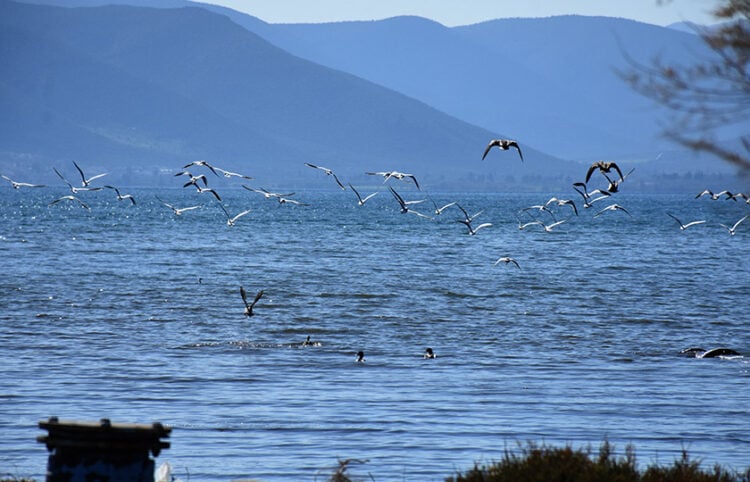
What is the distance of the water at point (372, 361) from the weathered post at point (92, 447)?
533cm

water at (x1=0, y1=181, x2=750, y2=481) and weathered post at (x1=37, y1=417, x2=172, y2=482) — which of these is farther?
water at (x1=0, y1=181, x2=750, y2=481)

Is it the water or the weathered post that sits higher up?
the weathered post

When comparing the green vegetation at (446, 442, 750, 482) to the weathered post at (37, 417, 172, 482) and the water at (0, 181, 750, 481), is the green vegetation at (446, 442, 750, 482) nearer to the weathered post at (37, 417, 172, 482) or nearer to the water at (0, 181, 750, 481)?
the weathered post at (37, 417, 172, 482)

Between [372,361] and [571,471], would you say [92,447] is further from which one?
[372,361]

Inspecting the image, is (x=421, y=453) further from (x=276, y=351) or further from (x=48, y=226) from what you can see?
(x=48, y=226)

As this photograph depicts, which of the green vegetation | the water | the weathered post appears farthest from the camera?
the water

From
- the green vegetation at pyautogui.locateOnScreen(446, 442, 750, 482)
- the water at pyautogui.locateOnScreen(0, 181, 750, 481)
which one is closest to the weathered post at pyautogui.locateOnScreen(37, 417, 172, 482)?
the green vegetation at pyautogui.locateOnScreen(446, 442, 750, 482)

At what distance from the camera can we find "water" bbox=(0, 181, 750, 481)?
53.6 ft

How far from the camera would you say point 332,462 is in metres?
15.2

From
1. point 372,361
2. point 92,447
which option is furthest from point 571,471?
point 372,361

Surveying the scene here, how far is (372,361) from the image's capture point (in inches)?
998

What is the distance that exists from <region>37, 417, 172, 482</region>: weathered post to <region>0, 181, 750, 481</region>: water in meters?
5.33

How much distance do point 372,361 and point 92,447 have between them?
55.3ft

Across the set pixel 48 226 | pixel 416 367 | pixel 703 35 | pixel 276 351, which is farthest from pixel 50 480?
pixel 48 226
